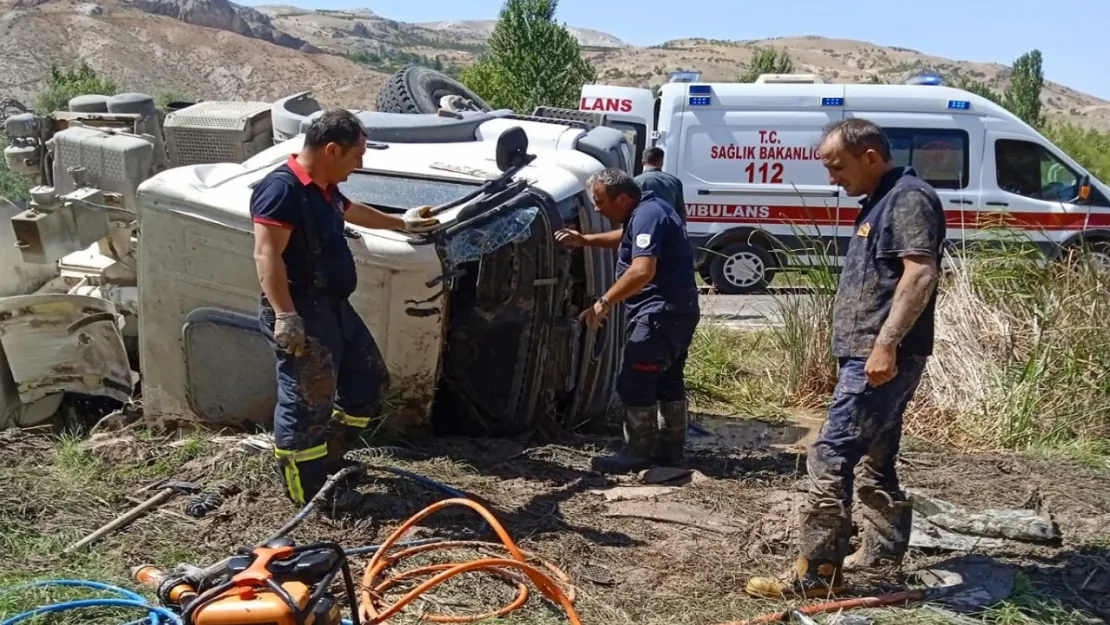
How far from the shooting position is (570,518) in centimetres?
429

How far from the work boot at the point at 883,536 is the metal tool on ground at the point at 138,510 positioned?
2721mm

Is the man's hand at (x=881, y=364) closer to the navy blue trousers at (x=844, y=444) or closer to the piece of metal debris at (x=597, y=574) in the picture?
the navy blue trousers at (x=844, y=444)

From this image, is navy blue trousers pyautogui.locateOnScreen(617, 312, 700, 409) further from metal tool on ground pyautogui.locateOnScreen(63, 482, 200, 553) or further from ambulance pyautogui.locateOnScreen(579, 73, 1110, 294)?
ambulance pyautogui.locateOnScreen(579, 73, 1110, 294)

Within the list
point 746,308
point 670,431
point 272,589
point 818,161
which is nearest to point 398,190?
point 670,431

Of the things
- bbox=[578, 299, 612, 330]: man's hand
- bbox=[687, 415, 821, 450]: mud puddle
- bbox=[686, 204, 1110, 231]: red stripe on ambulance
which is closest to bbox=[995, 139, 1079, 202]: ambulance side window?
bbox=[686, 204, 1110, 231]: red stripe on ambulance

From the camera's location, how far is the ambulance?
1084 centimetres

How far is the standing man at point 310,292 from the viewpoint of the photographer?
3.83 m

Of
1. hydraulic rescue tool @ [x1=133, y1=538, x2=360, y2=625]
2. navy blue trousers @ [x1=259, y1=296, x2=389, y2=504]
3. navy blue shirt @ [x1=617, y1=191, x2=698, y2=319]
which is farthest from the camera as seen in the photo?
navy blue shirt @ [x1=617, y1=191, x2=698, y2=319]

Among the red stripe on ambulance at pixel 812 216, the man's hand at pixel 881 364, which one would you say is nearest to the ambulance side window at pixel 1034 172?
the red stripe on ambulance at pixel 812 216

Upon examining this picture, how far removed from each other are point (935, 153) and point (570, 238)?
7.33 metres

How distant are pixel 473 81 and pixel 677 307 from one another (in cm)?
1831

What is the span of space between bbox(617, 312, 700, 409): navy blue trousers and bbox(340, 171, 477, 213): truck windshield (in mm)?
1052

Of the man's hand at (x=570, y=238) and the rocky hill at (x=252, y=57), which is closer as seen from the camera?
the man's hand at (x=570, y=238)

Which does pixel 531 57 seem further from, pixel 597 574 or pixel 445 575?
pixel 445 575
